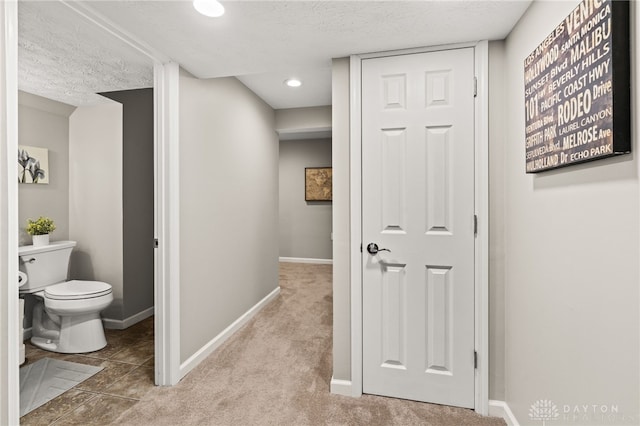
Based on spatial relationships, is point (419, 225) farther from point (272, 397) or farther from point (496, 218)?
point (272, 397)

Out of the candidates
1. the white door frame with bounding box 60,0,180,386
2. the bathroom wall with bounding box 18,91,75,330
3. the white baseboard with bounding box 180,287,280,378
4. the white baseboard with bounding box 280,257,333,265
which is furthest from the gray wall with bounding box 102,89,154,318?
the white baseboard with bounding box 280,257,333,265

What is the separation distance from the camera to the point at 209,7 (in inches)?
61.7

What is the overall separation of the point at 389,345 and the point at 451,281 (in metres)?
0.55

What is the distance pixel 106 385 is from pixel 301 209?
4.66m

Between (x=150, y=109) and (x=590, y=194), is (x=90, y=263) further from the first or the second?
(x=590, y=194)

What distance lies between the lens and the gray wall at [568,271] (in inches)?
37.9

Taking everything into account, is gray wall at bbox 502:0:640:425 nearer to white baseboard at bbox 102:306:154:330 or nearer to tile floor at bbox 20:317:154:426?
tile floor at bbox 20:317:154:426

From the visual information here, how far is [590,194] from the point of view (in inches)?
44.1

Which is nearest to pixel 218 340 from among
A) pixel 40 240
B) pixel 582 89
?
pixel 40 240

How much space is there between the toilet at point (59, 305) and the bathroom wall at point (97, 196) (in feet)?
1.04

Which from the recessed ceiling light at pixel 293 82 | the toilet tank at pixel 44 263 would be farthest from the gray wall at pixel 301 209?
the toilet tank at pixel 44 263

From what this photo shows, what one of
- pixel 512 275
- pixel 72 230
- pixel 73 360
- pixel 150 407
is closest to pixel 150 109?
pixel 72 230

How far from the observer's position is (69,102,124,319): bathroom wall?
328 cm

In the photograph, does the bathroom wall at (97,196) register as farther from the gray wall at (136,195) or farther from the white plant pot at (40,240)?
the white plant pot at (40,240)
